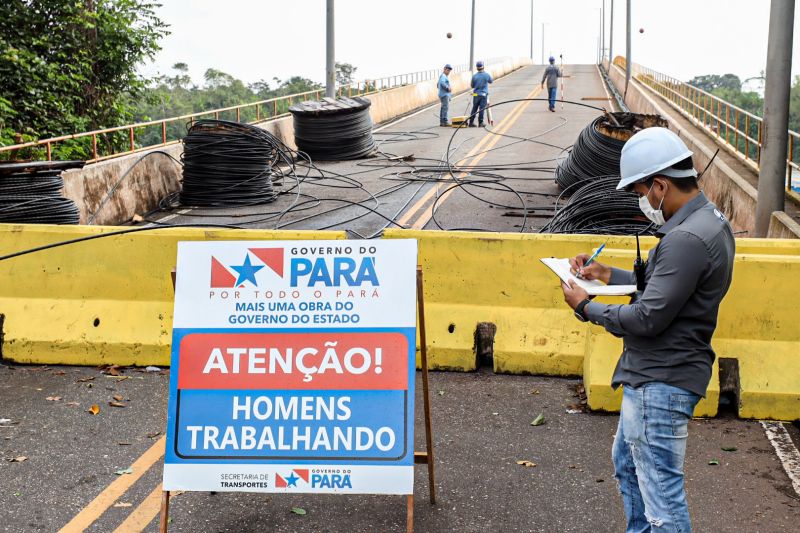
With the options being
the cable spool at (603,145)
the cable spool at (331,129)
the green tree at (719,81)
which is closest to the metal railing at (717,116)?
the cable spool at (603,145)

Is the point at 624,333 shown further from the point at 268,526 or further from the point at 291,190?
the point at 291,190

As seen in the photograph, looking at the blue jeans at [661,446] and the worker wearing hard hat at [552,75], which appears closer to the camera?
the blue jeans at [661,446]

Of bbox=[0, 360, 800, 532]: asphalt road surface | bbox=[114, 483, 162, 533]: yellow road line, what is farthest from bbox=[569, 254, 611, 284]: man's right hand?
bbox=[114, 483, 162, 533]: yellow road line

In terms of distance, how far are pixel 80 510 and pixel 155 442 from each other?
1085 mm

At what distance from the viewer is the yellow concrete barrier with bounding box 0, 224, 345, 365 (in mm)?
8023

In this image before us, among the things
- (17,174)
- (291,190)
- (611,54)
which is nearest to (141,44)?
(291,190)

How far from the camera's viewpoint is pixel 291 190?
18.0m

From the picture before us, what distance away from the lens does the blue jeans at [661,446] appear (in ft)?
12.8

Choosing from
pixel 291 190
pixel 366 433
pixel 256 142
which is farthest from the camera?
pixel 291 190

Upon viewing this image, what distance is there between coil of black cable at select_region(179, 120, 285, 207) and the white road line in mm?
11342

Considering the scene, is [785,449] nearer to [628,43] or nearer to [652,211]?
[652,211]

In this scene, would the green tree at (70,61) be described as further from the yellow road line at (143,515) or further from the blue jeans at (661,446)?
the blue jeans at (661,446)

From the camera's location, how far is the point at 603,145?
1564 centimetres

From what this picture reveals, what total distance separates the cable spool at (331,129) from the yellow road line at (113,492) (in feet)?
55.5
